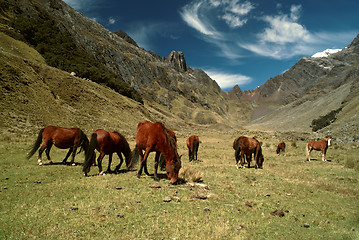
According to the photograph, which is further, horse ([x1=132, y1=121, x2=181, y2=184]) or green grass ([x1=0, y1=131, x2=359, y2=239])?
horse ([x1=132, y1=121, x2=181, y2=184])

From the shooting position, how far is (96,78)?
75.6m

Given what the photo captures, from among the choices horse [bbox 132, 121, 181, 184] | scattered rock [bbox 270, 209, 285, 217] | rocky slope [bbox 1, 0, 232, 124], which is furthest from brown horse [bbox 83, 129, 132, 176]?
rocky slope [bbox 1, 0, 232, 124]

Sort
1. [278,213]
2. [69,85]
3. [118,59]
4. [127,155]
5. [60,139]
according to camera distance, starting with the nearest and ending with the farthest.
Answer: [278,213] → [127,155] → [60,139] → [69,85] → [118,59]

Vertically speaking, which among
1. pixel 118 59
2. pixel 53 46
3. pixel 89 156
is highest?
pixel 118 59

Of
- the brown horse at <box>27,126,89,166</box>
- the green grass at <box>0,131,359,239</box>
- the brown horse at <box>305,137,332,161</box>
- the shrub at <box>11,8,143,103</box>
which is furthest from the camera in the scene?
the shrub at <box>11,8,143,103</box>

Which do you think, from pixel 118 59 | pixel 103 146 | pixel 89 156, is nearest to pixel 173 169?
pixel 103 146

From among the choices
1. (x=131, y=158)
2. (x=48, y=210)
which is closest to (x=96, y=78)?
(x=131, y=158)

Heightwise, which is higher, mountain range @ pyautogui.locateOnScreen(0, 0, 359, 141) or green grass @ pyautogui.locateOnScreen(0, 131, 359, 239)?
mountain range @ pyautogui.locateOnScreen(0, 0, 359, 141)

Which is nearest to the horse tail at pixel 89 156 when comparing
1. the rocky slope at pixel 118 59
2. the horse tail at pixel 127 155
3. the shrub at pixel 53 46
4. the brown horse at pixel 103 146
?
the brown horse at pixel 103 146

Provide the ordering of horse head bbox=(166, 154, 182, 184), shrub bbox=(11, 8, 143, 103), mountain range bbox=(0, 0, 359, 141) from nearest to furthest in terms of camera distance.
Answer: horse head bbox=(166, 154, 182, 184)
mountain range bbox=(0, 0, 359, 141)
shrub bbox=(11, 8, 143, 103)

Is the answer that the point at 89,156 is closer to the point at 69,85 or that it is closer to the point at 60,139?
the point at 60,139

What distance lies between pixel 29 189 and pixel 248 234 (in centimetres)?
822

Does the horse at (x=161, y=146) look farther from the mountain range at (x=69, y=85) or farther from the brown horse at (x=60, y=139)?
the mountain range at (x=69, y=85)

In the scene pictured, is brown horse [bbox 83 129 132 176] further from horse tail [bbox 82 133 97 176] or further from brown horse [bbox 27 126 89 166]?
brown horse [bbox 27 126 89 166]
